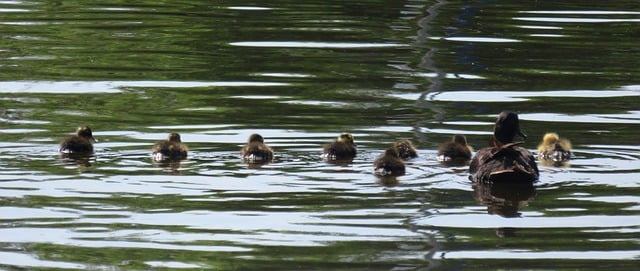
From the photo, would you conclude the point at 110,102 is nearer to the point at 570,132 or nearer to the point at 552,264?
the point at 570,132

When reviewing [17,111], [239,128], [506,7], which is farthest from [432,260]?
[506,7]

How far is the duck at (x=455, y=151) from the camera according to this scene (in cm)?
1461

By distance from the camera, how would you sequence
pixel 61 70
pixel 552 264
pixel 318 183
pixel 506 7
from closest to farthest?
pixel 552 264 → pixel 318 183 → pixel 61 70 → pixel 506 7

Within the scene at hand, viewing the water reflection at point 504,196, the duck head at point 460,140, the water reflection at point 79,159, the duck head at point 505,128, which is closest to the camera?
the water reflection at point 504,196

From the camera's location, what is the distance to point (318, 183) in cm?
1348

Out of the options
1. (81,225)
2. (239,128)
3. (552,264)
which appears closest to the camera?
(552,264)

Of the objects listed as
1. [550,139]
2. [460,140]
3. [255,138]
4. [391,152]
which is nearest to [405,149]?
[460,140]

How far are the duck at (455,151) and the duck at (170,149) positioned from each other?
204 centimetres

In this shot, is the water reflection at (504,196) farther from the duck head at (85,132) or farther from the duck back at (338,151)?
the duck head at (85,132)

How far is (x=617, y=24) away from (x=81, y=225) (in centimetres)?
1590

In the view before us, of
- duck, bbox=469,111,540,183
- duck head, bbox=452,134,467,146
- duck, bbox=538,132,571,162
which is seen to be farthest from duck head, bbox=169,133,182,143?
duck, bbox=538,132,571,162

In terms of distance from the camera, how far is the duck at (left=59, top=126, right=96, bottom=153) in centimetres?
1481

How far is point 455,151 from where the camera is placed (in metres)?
14.7

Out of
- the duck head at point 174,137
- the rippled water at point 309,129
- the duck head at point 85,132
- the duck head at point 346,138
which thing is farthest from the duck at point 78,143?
the duck head at point 346,138
